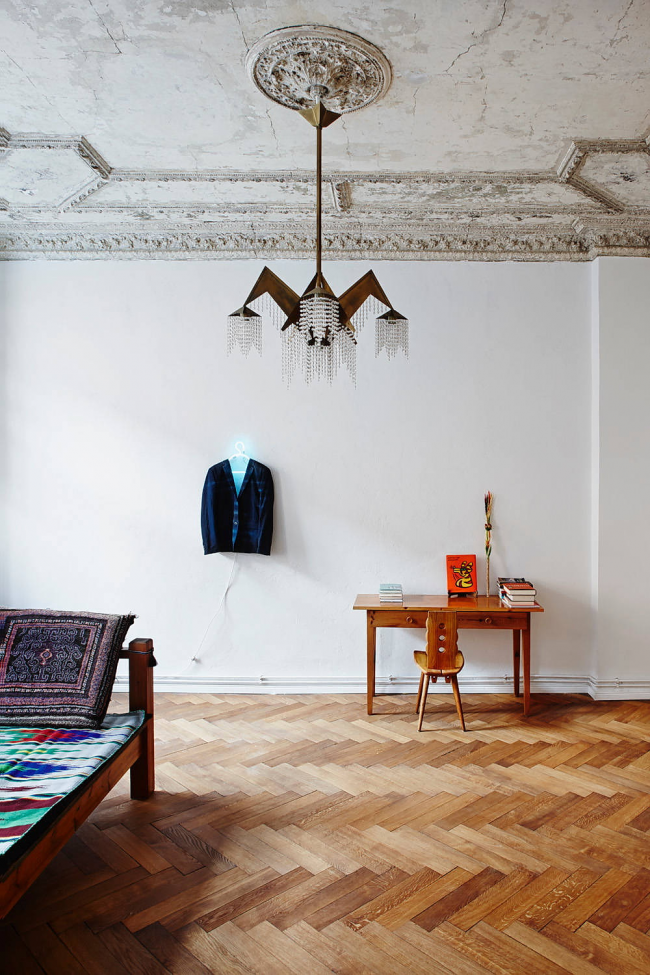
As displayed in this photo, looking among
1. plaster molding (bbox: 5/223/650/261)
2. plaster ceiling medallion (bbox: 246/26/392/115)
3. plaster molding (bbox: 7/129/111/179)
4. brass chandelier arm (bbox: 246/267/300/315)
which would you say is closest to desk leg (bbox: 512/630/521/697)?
plaster molding (bbox: 5/223/650/261)

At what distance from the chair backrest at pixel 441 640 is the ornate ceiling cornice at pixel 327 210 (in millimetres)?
2739

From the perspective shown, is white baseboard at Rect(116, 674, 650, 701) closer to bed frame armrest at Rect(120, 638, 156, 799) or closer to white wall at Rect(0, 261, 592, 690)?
white wall at Rect(0, 261, 592, 690)

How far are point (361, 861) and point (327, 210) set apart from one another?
3.94 meters

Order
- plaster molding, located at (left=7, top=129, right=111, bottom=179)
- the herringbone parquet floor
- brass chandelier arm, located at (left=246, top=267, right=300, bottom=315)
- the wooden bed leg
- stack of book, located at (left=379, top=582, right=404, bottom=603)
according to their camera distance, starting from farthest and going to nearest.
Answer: stack of book, located at (left=379, top=582, right=404, bottom=603) → plaster molding, located at (left=7, top=129, right=111, bottom=179) → the wooden bed leg → brass chandelier arm, located at (left=246, top=267, right=300, bottom=315) → the herringbone parquet floor

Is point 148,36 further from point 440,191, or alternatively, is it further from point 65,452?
point 65,452

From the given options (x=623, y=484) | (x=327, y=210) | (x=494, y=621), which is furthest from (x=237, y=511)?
(x=623, y=484)

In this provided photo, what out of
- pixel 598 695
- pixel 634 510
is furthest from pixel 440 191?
pixel 598 695

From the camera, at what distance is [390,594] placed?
461cm

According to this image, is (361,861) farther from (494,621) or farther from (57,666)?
(494,621)

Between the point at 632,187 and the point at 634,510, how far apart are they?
222 centimetres

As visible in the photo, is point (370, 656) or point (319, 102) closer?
point (319, 102)

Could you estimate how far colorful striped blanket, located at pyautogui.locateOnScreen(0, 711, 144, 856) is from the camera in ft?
7.19

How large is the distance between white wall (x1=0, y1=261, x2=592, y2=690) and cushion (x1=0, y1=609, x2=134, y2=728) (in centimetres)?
180

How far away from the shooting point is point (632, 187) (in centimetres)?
421
